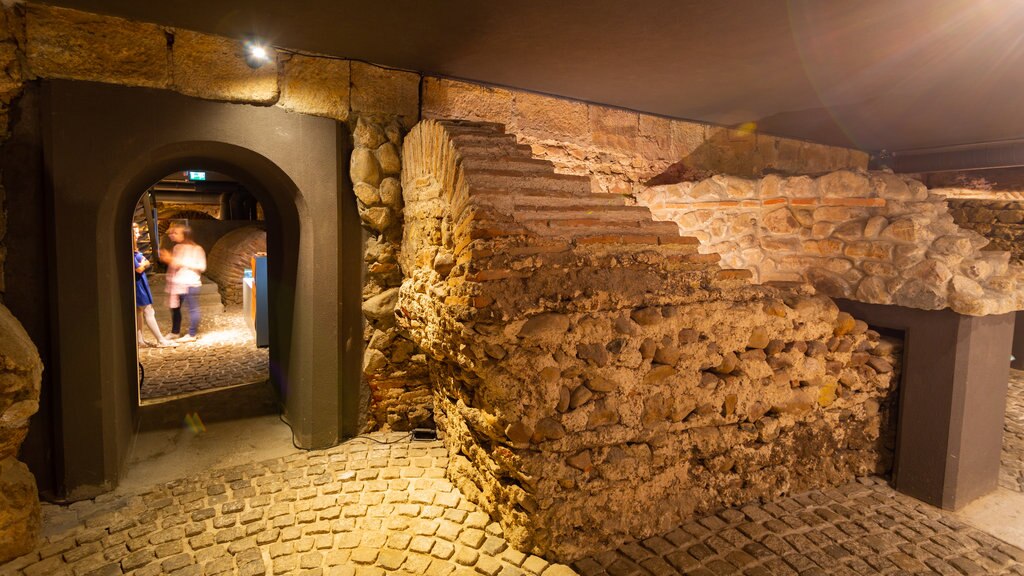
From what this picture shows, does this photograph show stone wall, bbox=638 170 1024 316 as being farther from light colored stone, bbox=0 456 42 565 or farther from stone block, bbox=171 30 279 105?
light colored stone, bbox=0 456 42 565

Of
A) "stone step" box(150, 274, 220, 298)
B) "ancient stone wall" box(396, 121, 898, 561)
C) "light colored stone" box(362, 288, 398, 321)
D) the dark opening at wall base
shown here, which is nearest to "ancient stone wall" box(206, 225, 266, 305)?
"stone step" box(150, 274, 220, 298)

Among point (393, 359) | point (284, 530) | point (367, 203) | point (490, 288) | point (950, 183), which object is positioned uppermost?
point (950, 183)

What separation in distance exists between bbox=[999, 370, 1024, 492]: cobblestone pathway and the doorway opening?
669 cm


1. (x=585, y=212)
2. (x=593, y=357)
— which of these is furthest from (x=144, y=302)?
(x=593, y=357)

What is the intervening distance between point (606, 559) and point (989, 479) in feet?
10.6

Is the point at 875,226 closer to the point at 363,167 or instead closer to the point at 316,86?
the point at 363,167

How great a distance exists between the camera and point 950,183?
343 inches

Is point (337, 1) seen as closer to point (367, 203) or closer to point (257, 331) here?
point (367, 203)

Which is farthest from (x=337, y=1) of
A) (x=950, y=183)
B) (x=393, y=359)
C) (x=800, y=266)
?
(x=950, y=183)

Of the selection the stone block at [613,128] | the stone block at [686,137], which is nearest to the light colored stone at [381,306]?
the stone block at [613,128]

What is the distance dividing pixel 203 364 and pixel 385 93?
14.1 ft

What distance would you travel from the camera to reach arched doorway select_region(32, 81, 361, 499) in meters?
3.40

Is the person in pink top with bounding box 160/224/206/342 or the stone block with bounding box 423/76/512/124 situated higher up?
the stone block with bounding box 423/76/512/124

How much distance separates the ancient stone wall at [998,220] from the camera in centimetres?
802
